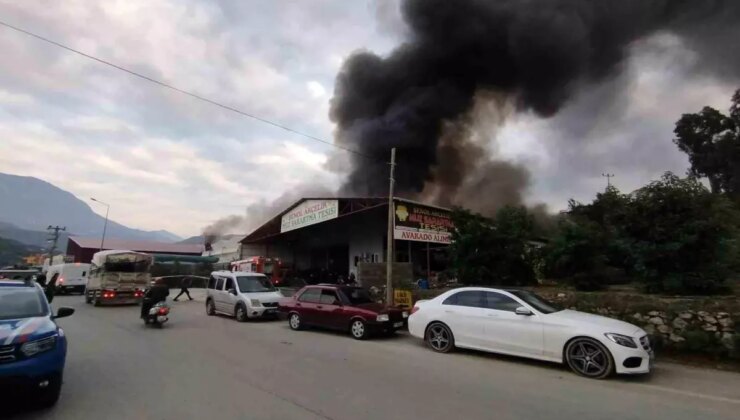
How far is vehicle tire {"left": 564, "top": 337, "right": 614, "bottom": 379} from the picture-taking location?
263 inches

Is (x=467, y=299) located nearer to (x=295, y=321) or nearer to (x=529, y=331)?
(x=529, y=331)

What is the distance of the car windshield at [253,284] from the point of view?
14.7 meters

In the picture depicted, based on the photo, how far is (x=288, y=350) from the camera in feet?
28.4

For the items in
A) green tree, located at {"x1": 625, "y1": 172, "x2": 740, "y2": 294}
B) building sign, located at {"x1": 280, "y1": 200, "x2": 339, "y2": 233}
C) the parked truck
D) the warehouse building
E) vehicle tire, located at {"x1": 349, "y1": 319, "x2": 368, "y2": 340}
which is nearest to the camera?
green tree, located at {"x1": 625, "y1": 172, "x2": 740, "y2": 294}

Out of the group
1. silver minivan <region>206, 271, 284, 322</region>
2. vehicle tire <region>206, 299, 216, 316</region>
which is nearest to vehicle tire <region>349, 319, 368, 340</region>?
silver minivan <region>206, 271, 284, 322</region>

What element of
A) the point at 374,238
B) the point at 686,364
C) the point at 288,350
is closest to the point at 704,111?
the point at 374,238

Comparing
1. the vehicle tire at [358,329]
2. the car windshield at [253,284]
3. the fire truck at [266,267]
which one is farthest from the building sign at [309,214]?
the vehicle tire at [358,329]

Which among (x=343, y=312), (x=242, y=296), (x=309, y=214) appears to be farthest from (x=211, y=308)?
(x=309, y=214)

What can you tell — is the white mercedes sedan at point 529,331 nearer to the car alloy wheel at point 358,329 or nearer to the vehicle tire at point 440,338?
the vehicle tire at point 440,338

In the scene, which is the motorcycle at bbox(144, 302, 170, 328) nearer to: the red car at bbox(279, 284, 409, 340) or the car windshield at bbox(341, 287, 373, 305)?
the red car at bbox(279, 284, 409, 340)

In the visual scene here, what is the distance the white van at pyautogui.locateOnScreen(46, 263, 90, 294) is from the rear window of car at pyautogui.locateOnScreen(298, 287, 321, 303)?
24.7m

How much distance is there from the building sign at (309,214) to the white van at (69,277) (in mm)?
14658

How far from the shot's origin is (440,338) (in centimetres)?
884

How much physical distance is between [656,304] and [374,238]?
806 inches
